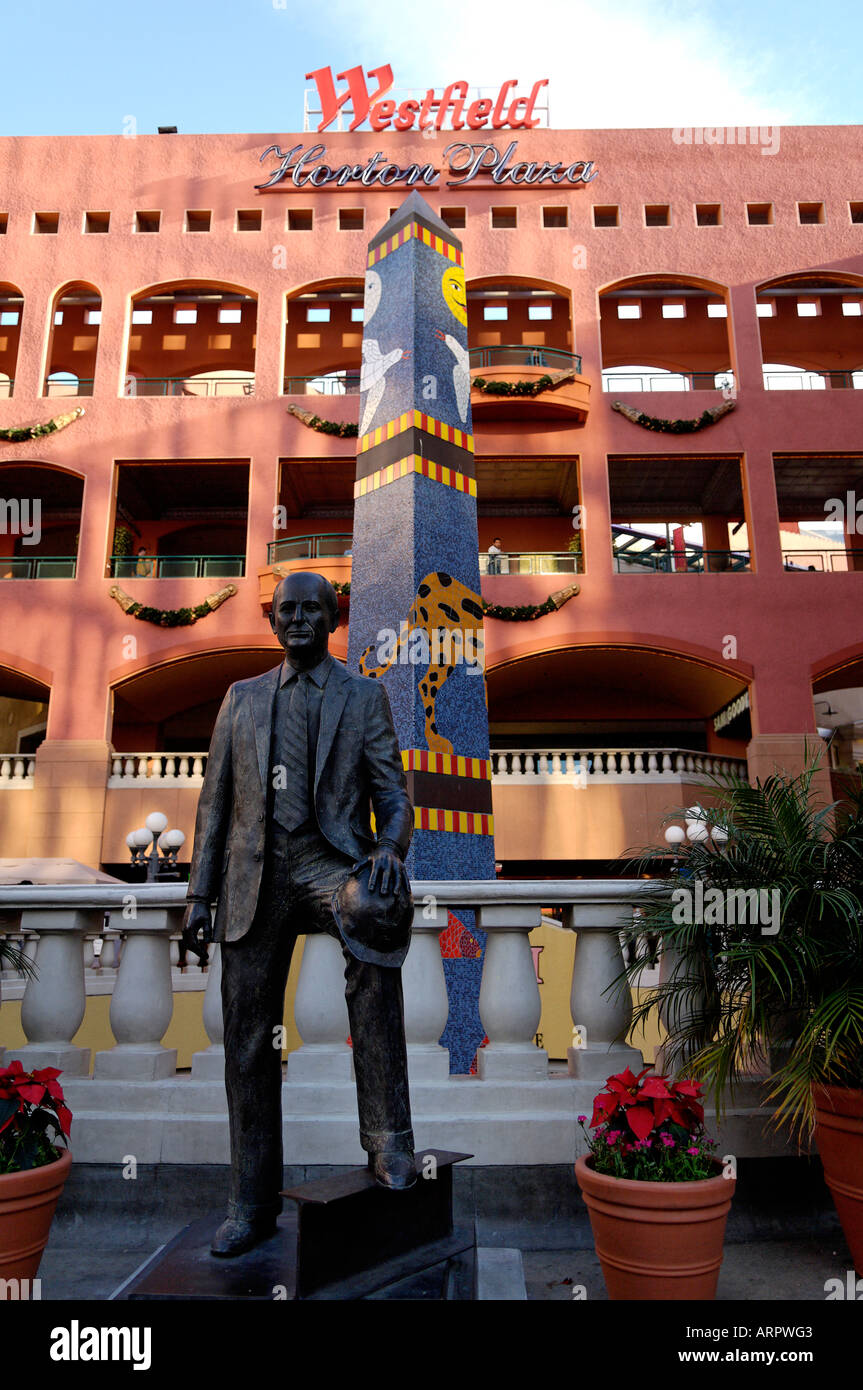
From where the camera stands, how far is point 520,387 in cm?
2095

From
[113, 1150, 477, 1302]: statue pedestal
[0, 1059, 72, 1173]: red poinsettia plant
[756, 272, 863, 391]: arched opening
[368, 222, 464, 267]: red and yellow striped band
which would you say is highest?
[756, 272, 863, 391]: arched opening

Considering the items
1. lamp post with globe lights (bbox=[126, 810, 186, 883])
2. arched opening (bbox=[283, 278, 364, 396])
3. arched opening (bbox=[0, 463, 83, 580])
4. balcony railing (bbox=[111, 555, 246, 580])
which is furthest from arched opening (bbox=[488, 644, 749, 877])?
arched opening (bbox=[0, 463, 83, 580])

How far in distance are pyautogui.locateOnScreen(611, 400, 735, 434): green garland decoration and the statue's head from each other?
20.0m

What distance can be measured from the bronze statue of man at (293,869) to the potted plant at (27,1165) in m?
0.50

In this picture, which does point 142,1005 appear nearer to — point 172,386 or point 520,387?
point 520,387

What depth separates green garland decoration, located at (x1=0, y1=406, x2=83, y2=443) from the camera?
21562 millimetres

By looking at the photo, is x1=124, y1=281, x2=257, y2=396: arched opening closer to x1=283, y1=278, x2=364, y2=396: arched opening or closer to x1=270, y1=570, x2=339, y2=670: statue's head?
x1=283, y1=278, x2=364, y2=396: arched opening

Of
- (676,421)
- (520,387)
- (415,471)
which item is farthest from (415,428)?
(676,421)

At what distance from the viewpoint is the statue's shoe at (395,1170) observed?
262 cm

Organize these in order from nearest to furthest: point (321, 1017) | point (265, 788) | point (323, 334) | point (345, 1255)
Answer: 1. point (345, 1255)
2. point (265, 788)
3. point (321, 1017)
4. point (323, 334)

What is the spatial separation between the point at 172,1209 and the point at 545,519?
77.6ft

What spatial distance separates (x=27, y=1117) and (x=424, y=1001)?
1494mm

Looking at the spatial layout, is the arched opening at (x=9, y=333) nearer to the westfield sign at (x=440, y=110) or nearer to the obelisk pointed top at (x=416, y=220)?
the westfield sign at (x=440, y=110)
